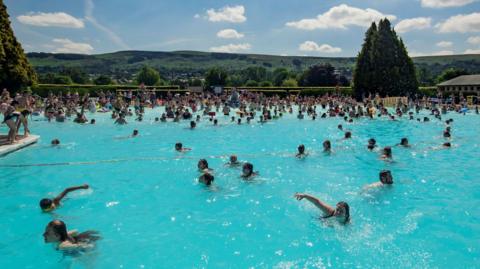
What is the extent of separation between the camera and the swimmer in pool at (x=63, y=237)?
19.0ft

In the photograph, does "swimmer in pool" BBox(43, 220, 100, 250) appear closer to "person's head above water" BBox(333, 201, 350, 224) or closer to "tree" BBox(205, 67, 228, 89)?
"person's head above water" BBox(333, 201, 350, 224)

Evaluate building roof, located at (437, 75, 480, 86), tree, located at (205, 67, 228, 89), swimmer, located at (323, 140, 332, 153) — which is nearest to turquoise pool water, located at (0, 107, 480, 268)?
swimmer, located at (323, 140, 332, 153)

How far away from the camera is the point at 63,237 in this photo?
231 inches

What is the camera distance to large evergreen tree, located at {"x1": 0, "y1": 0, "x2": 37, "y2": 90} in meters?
28.7

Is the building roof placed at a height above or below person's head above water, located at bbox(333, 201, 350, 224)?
above

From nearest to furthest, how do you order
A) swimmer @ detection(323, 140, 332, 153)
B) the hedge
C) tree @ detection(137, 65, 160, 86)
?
swimmer @ detection(323, 140, 332, 153) → the hedge → tree @ detection(137, 65, 160, 86)

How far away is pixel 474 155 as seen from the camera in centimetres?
1370

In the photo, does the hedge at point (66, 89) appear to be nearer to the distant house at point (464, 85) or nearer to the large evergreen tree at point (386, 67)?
the large evergreen tree at point (386, 67)

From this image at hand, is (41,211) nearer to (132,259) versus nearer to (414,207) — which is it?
(132,259)

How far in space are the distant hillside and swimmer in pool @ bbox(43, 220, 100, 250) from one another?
472 feet

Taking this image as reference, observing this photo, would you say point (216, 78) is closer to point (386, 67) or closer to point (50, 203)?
point (386, 67)

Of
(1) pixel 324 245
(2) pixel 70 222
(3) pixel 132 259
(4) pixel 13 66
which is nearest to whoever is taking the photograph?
(3) pixel 132 259

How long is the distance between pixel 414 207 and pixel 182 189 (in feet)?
17.1

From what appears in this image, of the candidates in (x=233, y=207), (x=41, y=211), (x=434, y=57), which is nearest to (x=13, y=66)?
(x=41, y=211)
